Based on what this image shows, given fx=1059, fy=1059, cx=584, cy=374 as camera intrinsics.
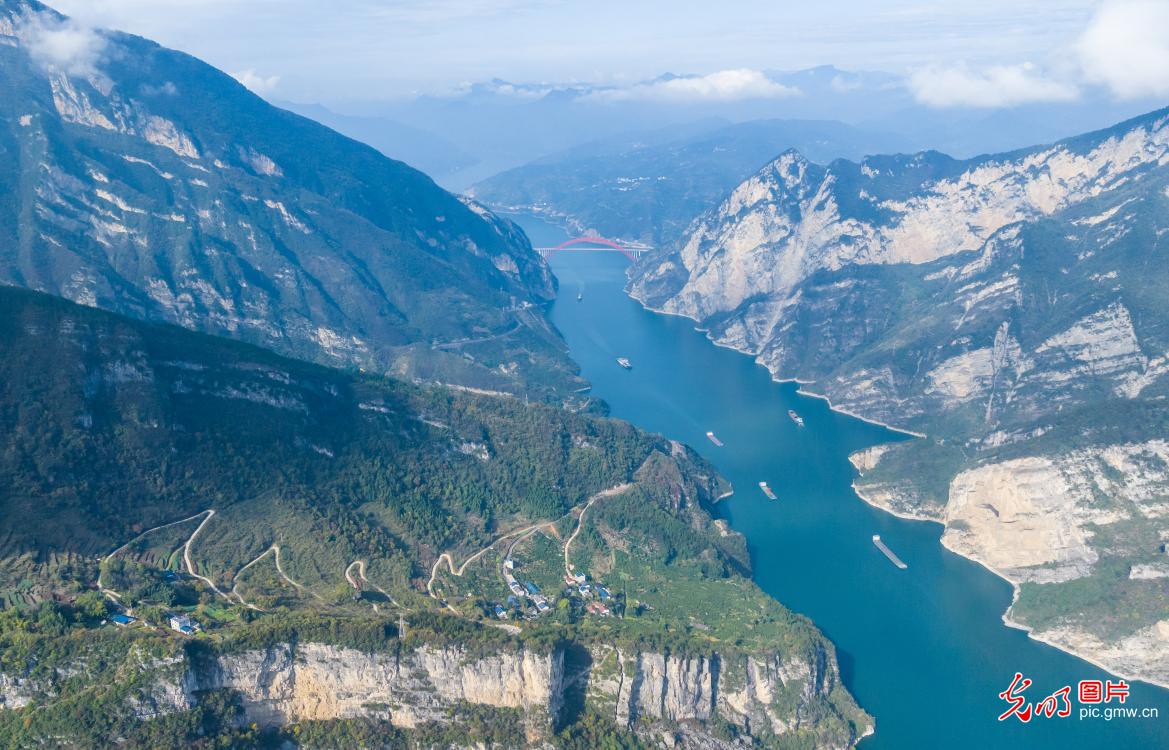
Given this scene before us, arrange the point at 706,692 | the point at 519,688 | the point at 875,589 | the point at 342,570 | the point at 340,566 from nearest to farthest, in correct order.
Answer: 1. the point at 519,688
2. the point at 706,692
3. the point at 342,570
4. the point at 340,566
5. the point at 875,589

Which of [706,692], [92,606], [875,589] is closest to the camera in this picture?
[92,606]

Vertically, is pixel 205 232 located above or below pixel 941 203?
below

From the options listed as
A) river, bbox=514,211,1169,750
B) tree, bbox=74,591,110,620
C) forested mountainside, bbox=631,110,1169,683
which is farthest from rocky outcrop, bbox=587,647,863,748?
tree, bbox=74,591,110,620

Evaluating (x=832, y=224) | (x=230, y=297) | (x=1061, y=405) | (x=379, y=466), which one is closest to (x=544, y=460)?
(x=379, y=466)

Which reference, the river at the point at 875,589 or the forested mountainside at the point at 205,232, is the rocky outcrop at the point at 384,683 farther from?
the forested mountainside at the point at 205,232

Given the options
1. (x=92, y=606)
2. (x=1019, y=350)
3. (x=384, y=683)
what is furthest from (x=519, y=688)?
(x=1019, y=350)

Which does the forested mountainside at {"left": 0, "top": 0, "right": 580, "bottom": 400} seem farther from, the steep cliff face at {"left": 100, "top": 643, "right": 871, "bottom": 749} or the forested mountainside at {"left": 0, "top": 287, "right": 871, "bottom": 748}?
the steep cliff face at {"left": 100, "top": 643, "right": 871, "bottom": 749}

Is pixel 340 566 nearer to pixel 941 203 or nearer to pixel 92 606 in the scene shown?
pixel 92 606

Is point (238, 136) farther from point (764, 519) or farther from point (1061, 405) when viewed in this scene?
point (1061, 405)
